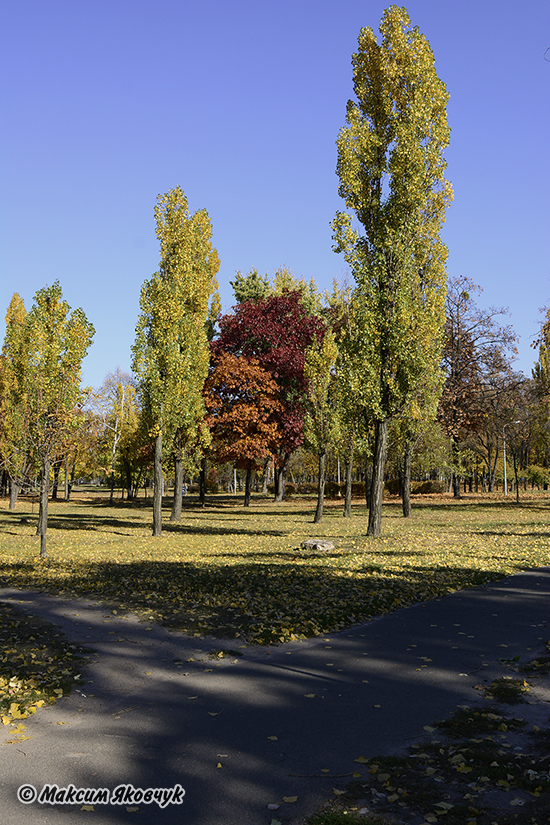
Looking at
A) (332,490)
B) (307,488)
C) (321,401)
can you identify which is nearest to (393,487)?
(332,490)

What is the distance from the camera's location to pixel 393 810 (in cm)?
377

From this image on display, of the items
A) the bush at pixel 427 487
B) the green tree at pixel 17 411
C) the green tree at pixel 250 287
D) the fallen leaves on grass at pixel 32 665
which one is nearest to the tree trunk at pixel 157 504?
the green tree at pixel 17 411

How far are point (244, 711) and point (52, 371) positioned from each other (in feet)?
40.9

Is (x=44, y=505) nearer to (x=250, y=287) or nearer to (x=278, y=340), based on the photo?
(x=278, y=340)

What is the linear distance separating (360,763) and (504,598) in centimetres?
631

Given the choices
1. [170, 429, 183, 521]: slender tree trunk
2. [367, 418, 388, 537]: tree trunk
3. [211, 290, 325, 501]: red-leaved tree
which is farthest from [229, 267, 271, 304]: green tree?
[367, 418, 388, 537]: tree trunk

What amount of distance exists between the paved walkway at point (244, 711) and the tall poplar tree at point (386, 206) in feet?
36.3

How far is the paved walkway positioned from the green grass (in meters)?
0.78

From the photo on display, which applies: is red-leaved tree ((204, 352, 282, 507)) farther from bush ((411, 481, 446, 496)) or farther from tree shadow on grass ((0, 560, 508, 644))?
bush ((411, 481, 446, 496))

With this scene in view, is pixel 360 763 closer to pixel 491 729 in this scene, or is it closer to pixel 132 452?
pixel 491 729

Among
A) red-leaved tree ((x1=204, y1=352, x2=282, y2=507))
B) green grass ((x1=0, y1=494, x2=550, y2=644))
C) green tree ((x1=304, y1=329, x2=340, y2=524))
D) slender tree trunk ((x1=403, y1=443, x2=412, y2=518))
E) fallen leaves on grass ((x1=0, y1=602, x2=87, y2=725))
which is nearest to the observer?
fallen leaves on grass ((x1=0, y1=602, x2=87, y2=725))

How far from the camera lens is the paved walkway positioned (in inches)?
158

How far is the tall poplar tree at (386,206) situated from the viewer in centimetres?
1923

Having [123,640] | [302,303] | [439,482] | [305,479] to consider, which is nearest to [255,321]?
[302,303]
